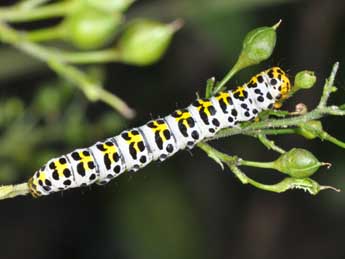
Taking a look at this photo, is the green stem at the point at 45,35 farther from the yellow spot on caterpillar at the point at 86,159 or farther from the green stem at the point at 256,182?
the green stem at the point at 256,182

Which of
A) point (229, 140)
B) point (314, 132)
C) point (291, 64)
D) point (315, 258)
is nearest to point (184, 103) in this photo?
point (229, 140)

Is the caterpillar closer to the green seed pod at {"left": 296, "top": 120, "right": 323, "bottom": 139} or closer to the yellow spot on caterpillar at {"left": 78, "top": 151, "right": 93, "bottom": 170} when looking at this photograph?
the yellow spot on caterpillar at {"left": 78, "top": 151, "right": 93, "bottom": 170}

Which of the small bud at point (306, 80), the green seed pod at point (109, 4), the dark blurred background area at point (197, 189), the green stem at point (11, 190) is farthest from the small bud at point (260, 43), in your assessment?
the dark blurred background area at point (197, 189)

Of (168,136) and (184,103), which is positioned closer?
(168,136)

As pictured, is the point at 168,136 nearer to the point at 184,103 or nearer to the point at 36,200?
the point at 184,103

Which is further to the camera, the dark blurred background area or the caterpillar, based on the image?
the dark blurred background area

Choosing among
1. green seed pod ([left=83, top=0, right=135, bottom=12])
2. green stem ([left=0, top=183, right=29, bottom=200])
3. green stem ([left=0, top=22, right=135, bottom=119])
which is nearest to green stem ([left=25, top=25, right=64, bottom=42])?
green stem ([left=0, top=22, right=135, bottom=119])
